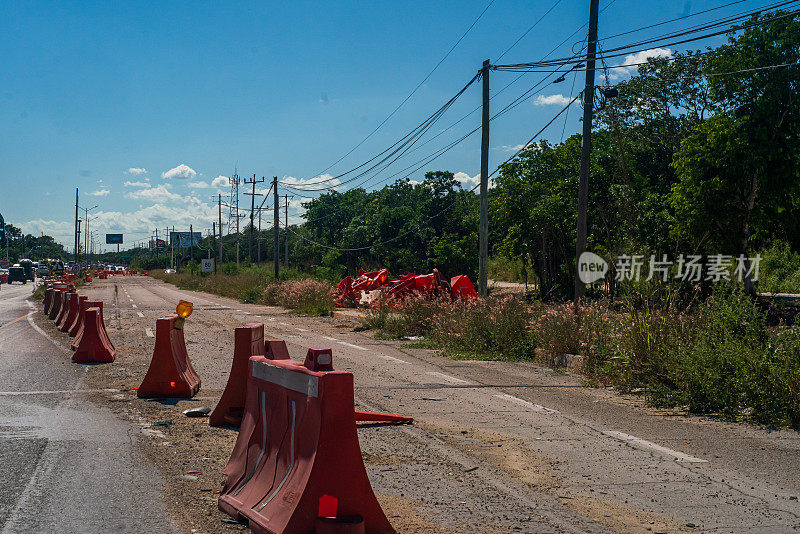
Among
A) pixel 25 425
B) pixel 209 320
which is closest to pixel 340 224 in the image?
pixel 209 320

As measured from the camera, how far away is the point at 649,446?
651 cm

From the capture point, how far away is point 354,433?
406 cm

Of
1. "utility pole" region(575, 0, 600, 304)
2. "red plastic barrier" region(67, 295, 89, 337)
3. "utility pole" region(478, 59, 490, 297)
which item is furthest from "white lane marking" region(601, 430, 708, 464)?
"red plastic barrier" region(67, 295, 89, 337)

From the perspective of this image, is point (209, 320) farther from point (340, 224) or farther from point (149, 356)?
point (340, 224)

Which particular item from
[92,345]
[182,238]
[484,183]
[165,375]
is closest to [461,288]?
[484,183]

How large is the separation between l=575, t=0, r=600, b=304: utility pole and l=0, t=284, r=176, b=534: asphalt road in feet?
36.5

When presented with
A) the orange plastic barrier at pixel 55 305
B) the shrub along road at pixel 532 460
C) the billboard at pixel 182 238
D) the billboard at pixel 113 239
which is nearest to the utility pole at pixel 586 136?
the shrub along road at pixel 532 460

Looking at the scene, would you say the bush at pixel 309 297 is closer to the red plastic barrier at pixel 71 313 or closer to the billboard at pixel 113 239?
A: the red plastic barrier at pixel 71 313

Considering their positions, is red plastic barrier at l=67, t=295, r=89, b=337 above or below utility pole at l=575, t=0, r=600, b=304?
below

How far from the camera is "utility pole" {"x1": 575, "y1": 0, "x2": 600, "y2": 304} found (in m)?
16.1

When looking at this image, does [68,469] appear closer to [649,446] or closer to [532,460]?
[532,460]

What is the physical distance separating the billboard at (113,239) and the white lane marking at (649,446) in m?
167

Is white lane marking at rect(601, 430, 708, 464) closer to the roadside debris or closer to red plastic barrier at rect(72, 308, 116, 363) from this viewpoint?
the roadside debris

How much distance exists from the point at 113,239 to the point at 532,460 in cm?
16980
